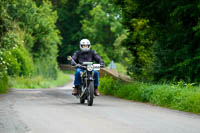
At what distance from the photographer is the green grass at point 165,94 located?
12.8 meters

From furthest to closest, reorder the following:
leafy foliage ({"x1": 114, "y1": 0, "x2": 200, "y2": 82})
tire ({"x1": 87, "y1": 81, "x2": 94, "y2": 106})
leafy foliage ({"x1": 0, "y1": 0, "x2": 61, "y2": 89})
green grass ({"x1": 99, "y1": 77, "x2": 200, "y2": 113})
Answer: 1. leafy foliage ({"x1": 0, "y1": 0, "x2": 61, "y2": 89})
2. leafy foliage ({"x1": 114, "y1": 0, "x2": 200, "y2": 82})
3. tire ({"x1": 87, "y1": 81, "x2": 94, "y2": 106})
4. green grass ({"x1": 99, "y1": 77, "x2": 200, "y2": 113})

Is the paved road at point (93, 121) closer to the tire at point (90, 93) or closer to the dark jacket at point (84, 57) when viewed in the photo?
the tire at point (90, 93)

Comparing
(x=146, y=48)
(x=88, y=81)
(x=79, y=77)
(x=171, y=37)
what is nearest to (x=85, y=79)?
(x=88, y=81)

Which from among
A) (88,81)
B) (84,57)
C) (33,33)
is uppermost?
(33,33)

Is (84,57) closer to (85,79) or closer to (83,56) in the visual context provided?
(83,56)

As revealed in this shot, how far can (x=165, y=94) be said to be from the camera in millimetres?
14250

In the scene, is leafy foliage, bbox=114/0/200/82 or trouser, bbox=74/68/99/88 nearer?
trouser, bbox=74/68/99/88

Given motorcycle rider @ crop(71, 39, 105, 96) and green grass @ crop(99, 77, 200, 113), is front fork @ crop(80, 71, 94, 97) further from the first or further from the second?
green grass @ crop(99, 77, 200, 113)

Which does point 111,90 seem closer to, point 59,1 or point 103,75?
point 103,75

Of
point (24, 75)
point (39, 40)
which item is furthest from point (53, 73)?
point (24, 75)

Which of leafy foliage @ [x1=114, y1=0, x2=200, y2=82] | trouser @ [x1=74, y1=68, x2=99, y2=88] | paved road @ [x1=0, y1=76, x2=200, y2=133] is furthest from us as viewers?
leafy foliage @ [x1=114, y1=0, x2=200, y2=82]

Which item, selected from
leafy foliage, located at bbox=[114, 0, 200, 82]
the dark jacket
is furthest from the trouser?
leafy foliage, located at bbox=[114, 0, 200, 82]

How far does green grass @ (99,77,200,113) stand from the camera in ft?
41.8

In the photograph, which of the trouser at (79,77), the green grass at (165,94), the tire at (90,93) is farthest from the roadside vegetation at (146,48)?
the tire at (90,93)
